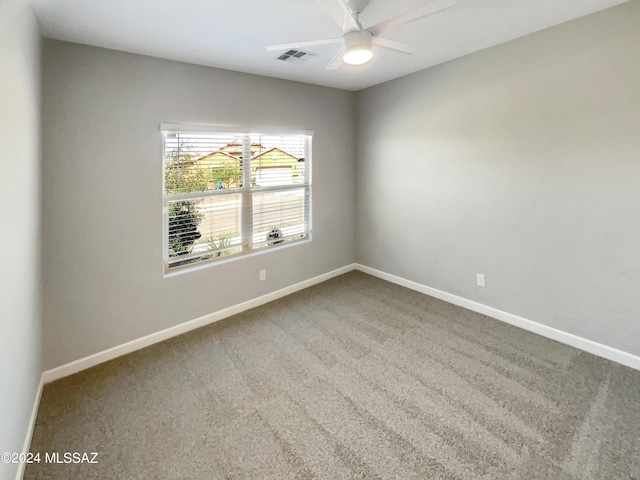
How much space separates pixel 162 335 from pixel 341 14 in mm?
2859

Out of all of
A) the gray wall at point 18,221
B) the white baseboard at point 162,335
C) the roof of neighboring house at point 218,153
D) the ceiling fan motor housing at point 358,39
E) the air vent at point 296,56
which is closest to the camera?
the gray wall at point 18,221

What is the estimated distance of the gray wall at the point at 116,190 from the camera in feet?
7.66

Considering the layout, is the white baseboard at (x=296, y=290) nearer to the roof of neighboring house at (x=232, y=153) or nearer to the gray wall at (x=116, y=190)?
the gray wall at (x=116, y=190)

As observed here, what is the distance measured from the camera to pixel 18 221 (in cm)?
163

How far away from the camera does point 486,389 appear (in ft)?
7.29

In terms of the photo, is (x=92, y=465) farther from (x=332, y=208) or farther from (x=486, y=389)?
(x=332, y=208)

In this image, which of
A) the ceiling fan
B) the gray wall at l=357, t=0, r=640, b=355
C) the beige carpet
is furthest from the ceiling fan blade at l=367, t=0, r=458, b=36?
the beige carpet

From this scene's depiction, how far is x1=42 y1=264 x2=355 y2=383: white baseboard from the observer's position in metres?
2.45

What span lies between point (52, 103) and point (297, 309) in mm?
2685

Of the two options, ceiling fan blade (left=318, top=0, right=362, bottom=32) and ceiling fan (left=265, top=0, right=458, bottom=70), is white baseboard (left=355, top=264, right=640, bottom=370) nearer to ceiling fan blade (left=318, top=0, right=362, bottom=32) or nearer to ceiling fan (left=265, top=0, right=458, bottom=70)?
ceiling fan (left=265, top=0, right=458, bottom=70)

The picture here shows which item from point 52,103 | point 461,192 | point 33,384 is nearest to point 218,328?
point 33,384

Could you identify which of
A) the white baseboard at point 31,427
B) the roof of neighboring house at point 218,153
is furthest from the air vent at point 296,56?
the white baseboard at point 31,427

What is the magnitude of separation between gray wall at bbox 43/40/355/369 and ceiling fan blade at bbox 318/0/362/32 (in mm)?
1706

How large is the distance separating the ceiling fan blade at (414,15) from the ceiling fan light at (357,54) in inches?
3.7
